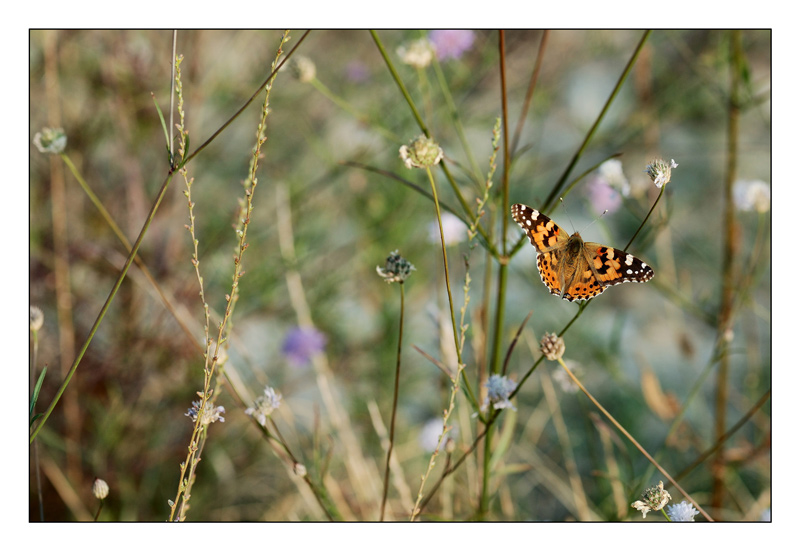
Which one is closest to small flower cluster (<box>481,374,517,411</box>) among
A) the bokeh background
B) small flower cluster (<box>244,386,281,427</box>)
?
small flower cluster (<box>244,386,281,427</box>)

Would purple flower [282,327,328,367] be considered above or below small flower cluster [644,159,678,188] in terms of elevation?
above

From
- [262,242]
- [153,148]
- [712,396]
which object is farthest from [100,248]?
[712,396]

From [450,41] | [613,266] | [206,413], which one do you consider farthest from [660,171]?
[450,41]

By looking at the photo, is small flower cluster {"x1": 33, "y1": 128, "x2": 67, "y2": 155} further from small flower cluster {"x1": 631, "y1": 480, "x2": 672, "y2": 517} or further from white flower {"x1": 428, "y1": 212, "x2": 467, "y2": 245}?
small flower cluster {"x1": 631, "y1": 480, "x2": 672, "y2": 517}

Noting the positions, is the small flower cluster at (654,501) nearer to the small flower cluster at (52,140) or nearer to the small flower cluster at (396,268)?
the small flower cluster at (396,268)

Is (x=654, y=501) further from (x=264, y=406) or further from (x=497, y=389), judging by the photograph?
(x=264, y=406)

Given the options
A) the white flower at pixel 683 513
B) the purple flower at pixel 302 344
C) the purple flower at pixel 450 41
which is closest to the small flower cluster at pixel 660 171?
the white flower at pixel 683 513
